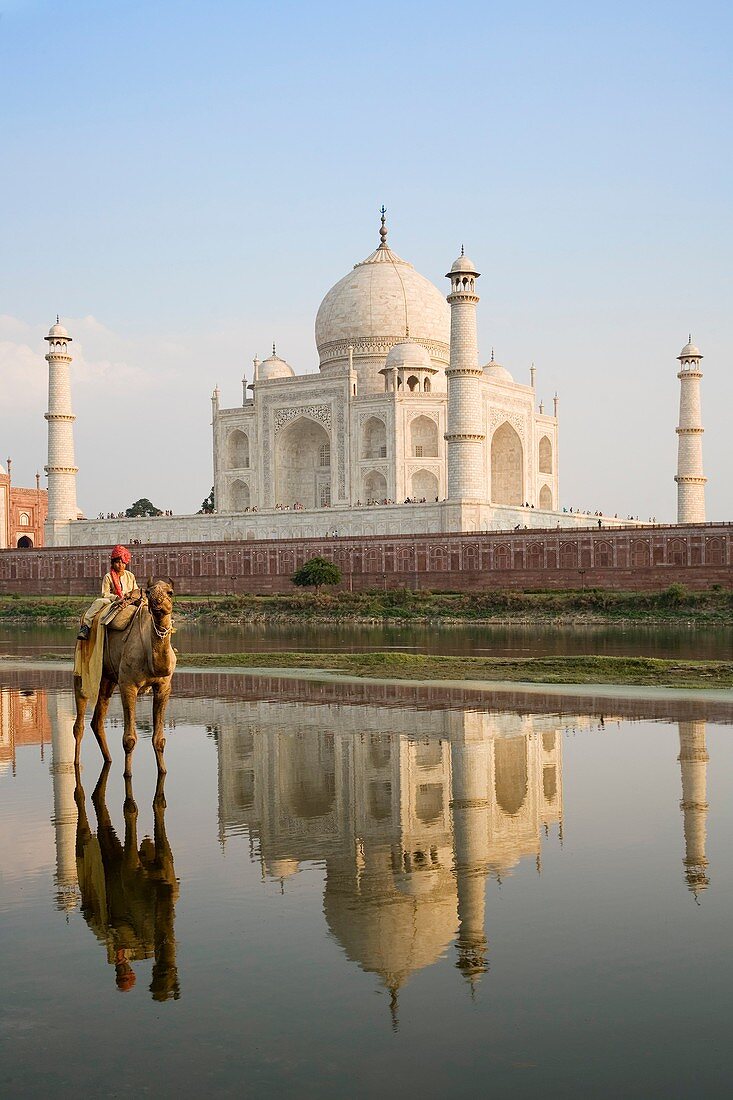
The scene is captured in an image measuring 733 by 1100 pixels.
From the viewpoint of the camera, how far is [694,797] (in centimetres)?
664

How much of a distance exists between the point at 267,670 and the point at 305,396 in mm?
32949

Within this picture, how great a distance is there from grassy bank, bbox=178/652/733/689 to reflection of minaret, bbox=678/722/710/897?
11.5ft

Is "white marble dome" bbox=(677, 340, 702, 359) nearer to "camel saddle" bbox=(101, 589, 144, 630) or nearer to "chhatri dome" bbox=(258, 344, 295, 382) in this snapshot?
"chhatri dome" bbox=(258, 344, 295, 382)

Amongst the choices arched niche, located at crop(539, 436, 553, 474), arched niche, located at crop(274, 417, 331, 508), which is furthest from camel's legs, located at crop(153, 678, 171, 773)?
arched niche, located at crop(539, 436, 553, 474)

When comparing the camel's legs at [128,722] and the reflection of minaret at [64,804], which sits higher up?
the camel's legs at [128,722]

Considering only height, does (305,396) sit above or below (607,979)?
above

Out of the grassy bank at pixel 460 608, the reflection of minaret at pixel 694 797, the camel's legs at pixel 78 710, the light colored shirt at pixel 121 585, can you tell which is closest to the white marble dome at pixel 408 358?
the grassy bank at pixel 460 608

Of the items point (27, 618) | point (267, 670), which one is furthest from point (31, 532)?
point (267, 670)

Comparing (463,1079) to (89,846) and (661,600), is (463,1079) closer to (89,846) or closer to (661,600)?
(89,846)

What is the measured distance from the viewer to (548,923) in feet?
14.6

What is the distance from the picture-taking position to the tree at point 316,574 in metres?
35.6

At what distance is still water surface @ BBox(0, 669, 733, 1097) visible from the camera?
3.32m

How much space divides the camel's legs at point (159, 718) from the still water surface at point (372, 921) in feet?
0.77

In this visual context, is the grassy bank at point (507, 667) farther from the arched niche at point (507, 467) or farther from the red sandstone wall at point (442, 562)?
the arched niche at point (507, 467)
